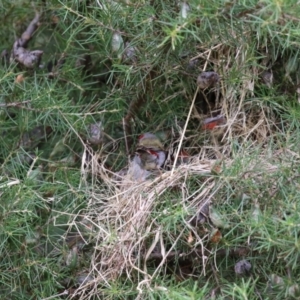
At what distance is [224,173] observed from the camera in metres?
1.24

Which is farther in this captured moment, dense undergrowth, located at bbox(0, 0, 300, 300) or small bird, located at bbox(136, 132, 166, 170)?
small bird, located at bbox(136, 132, 166, 170)

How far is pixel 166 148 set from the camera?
1.42m

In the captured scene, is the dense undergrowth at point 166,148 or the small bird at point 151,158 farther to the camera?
the small bird at point 151,158

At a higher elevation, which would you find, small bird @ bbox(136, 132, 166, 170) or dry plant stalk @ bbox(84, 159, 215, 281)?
small bird @ bbox(136, 132, 166, 170)

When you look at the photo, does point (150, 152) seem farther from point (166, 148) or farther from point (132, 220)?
point (132, 220)

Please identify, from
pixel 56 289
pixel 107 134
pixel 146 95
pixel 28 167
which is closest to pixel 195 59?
pixel 146 95

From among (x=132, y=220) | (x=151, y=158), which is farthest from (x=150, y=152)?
(x=132, y=220)

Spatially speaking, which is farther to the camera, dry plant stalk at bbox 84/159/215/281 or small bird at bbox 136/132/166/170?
small bird at bbox 136/132/166/170

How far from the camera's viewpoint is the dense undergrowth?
1188 mm

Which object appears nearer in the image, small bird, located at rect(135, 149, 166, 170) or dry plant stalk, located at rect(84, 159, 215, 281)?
dry plant stalk, located at rect(84, 159, 215, 281)

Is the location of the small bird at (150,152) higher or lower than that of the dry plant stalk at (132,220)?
higher

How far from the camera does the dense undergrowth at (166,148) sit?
3.90 ft

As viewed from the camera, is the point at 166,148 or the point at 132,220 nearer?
the point at 132,220

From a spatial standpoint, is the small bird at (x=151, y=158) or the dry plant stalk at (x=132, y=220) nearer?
the dry plant stalk at (x=132, y=220)
